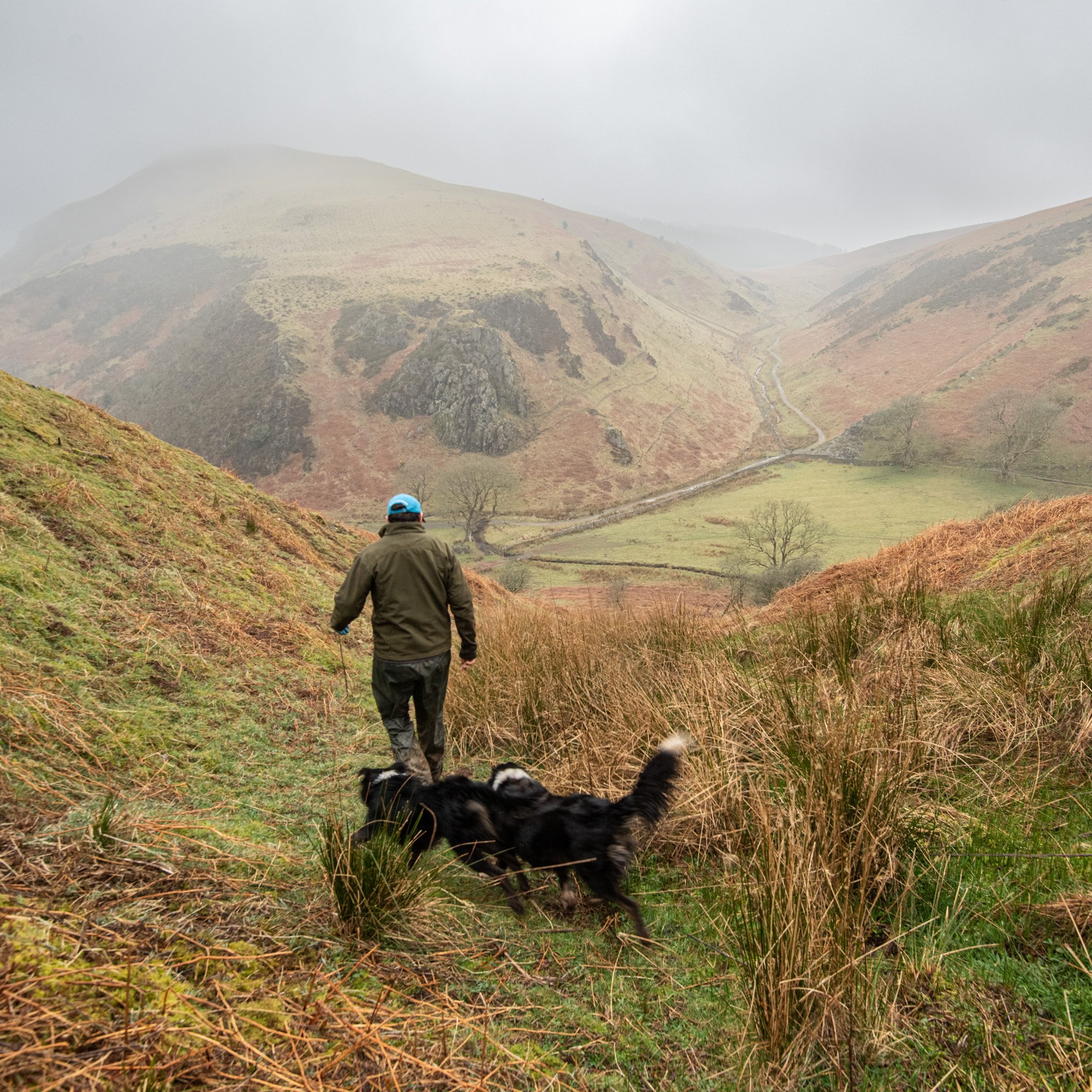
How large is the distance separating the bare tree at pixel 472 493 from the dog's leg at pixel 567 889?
48709 millimetres

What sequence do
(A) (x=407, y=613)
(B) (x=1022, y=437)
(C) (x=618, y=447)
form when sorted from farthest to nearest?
(C) (x=618, y=447)
(B) (x=1022, y=437)
(A) (x=407, y=613)

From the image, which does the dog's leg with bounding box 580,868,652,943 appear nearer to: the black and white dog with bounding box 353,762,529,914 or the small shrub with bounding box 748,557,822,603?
the black and white dog with bounding box 353,762,529,914

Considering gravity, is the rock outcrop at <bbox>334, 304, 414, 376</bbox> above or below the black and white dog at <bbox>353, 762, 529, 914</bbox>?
above

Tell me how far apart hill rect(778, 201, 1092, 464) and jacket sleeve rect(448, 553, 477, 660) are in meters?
69.6

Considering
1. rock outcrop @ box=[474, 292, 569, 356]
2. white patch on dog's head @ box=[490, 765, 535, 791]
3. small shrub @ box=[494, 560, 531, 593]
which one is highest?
rock outcrop @ box=[474, 292, 569, 356]

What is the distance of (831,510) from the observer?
49.5m

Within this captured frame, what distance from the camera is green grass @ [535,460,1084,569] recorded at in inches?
1652

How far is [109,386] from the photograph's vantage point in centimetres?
8912

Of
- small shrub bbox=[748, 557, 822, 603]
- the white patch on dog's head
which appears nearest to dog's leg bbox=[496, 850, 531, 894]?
the white patch on dog's head

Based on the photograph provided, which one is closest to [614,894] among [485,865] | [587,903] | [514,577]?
[587,903]

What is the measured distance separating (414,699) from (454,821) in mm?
1538

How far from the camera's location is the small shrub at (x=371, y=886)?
231cm

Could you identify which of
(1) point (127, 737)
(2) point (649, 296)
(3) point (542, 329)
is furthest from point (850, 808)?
(2) point (649, 296)

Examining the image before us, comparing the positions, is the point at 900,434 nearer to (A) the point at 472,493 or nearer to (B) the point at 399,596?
(A) the point at 472,493
